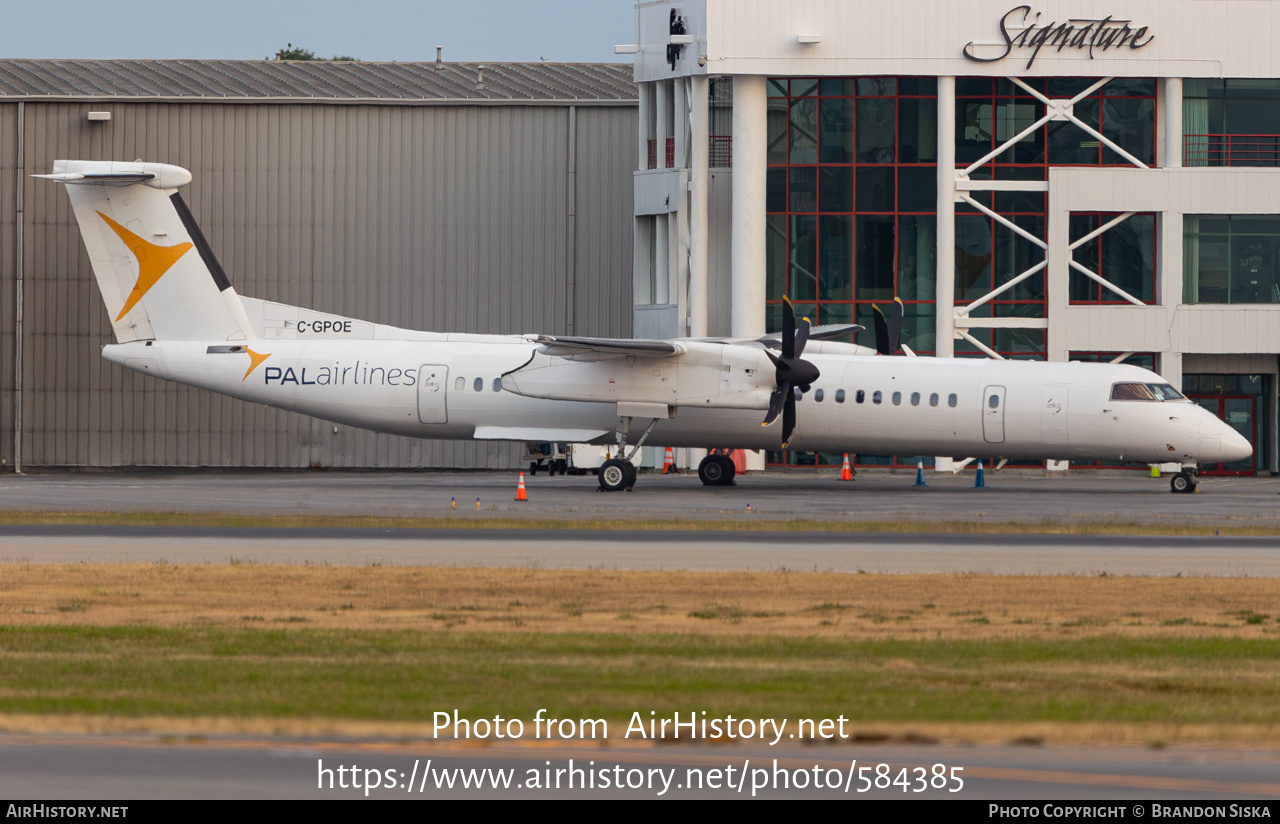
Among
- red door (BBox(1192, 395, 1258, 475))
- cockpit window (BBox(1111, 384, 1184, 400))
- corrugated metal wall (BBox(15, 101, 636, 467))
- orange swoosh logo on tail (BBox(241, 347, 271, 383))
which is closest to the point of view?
cockpit window (BBox(1111, 384, 1184, 400))

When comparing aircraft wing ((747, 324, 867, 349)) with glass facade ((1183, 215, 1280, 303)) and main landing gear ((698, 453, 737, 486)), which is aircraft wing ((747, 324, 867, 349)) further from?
glass facade ((1183, 215, 1280, 303))

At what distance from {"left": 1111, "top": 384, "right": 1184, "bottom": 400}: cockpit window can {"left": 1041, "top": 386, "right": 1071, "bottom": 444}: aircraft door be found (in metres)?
1.04

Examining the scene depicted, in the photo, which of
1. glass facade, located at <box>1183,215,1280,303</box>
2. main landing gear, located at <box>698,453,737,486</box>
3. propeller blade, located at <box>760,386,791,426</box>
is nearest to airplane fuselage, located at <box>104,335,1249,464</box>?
main landing gear, located at <box>698,453,737,486</box>

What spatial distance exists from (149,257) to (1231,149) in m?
30.5

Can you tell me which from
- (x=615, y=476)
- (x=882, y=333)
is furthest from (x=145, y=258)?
(x=882, y=333)

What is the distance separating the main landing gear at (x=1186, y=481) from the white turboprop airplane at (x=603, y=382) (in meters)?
0.07

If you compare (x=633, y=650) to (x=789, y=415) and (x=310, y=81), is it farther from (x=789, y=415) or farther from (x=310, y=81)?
(x=310, y=81)

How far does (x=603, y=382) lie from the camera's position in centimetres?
3306

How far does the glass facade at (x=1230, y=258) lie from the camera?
42.0 m

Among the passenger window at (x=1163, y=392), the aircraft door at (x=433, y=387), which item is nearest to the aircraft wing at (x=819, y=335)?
the aircraft door at (x=433, y=387)

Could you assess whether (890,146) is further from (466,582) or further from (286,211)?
(466,582)

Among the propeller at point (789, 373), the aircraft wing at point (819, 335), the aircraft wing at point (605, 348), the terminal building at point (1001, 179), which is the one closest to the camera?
the aircraft wing at point (605, 348)

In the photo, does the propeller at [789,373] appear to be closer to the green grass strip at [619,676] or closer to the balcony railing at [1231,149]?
the balcony railing at [1231,149]

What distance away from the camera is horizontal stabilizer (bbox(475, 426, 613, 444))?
112 ft
